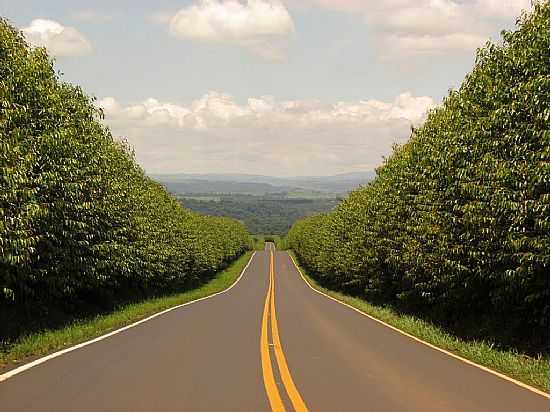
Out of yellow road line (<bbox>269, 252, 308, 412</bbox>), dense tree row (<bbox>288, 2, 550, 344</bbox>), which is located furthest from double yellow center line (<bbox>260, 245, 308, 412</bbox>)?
dense tree row (<bbox>288, 2, 550, 344</bbox>)

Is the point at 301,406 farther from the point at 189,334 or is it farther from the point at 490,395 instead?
the point at 189,334

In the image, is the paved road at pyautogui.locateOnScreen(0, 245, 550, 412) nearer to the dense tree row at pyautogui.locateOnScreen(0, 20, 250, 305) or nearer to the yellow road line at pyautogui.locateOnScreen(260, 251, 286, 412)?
the yellow road line at pyautogui.locateOnScreen(260, 251, 286, 412)

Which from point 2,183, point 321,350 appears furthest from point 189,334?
point 2,183

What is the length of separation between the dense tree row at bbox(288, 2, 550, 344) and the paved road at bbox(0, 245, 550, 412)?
295 centimetres

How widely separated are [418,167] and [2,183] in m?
13.6

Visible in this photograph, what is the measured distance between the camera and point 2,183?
10727 mm

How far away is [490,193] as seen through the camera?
13305mm

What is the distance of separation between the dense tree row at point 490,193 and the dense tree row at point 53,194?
1004 centimetres

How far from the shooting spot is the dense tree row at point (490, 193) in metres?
11.6

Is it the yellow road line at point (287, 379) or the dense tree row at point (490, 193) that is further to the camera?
the dense tree row at point (490, 193)

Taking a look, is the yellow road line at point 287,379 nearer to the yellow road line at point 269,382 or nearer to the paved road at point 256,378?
the paved road at point 256,378

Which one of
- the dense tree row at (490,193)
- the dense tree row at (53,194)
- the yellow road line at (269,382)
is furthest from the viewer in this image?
the dense tree row at (490,193)

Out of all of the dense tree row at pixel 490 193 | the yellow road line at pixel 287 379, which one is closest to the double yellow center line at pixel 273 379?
the yellow road line at pixel 287 379

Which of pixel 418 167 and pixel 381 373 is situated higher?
pixel 418 167
